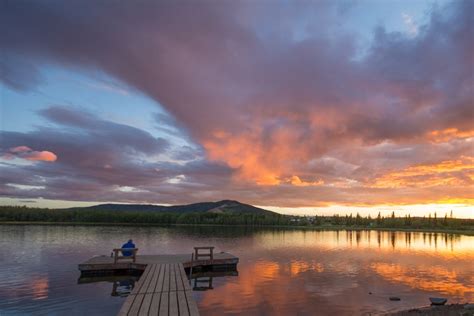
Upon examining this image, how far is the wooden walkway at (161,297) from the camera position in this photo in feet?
50.9

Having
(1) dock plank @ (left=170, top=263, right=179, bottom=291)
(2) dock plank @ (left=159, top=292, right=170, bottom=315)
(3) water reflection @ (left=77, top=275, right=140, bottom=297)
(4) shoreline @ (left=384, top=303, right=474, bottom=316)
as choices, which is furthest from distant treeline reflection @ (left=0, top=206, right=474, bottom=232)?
(4) shoreline @ (left=384, top=303, right=474, bottom=316)

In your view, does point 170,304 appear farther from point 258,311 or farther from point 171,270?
point 171,270

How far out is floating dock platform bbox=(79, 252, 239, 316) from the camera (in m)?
16.0

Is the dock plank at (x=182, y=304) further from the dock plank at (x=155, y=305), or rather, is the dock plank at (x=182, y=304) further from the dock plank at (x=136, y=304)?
the dock plank at (x=136, y=304)

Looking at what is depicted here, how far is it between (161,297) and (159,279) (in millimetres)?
5505

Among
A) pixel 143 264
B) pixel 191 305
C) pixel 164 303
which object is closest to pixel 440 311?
pixel 191 305

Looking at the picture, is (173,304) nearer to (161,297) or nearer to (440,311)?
(161,297)

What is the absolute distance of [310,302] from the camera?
24.2 m

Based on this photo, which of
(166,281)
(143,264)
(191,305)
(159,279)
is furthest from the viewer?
(143,264)

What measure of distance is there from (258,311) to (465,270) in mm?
32166

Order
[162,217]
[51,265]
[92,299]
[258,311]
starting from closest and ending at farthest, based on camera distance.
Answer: [258,311], [92,299], [51,265], [162,217]

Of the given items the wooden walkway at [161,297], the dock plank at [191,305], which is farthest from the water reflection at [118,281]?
the dock plank at [191,305]

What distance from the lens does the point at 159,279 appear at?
23562 mm

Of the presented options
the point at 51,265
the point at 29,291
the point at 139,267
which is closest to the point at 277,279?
the point at 139,267
